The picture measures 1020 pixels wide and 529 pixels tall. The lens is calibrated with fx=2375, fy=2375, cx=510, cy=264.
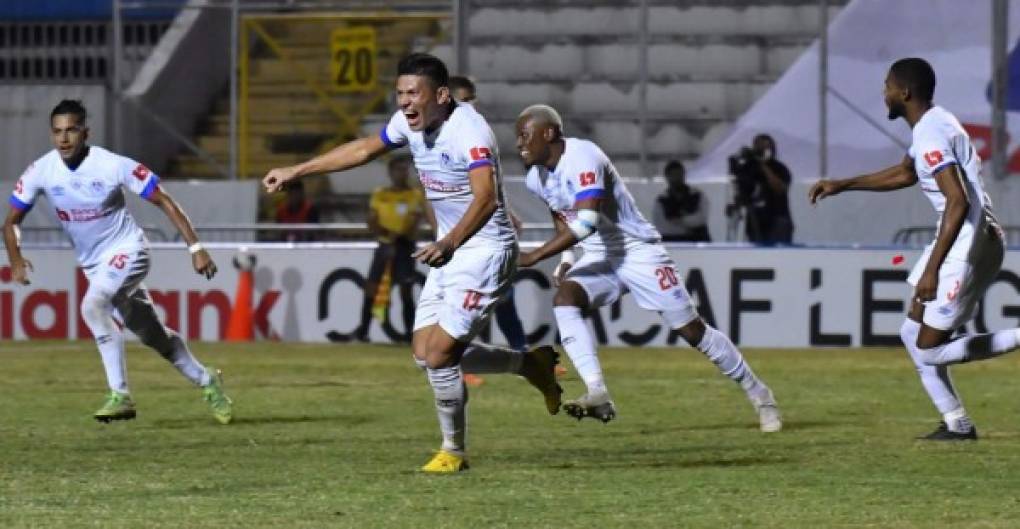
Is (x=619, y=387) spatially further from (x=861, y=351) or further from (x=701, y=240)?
(x=701, y=240)

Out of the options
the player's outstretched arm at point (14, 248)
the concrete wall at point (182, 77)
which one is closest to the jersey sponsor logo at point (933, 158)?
the player's outstretched arm at point (14, 248)

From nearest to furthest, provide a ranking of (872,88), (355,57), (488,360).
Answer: (488,360), (872,88), (355,57)

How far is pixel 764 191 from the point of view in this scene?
25812 millimetres

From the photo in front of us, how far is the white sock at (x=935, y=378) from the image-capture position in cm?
1362

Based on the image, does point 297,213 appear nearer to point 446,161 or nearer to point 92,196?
point 92,196

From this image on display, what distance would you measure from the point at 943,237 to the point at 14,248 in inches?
254

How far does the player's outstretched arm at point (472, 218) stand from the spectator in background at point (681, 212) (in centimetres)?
1404

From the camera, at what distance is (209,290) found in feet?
83.7

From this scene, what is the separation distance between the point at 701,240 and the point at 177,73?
8.88m

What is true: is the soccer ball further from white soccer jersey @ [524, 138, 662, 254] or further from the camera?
white soccer jersey @ [524, 138, 662, 254]

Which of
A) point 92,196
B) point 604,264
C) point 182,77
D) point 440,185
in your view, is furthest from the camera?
point 182,77

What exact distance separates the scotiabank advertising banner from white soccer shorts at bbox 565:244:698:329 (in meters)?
8.10

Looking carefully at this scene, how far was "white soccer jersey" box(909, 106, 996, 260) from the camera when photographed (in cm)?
1291

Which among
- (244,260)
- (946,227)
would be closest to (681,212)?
(244,260)
